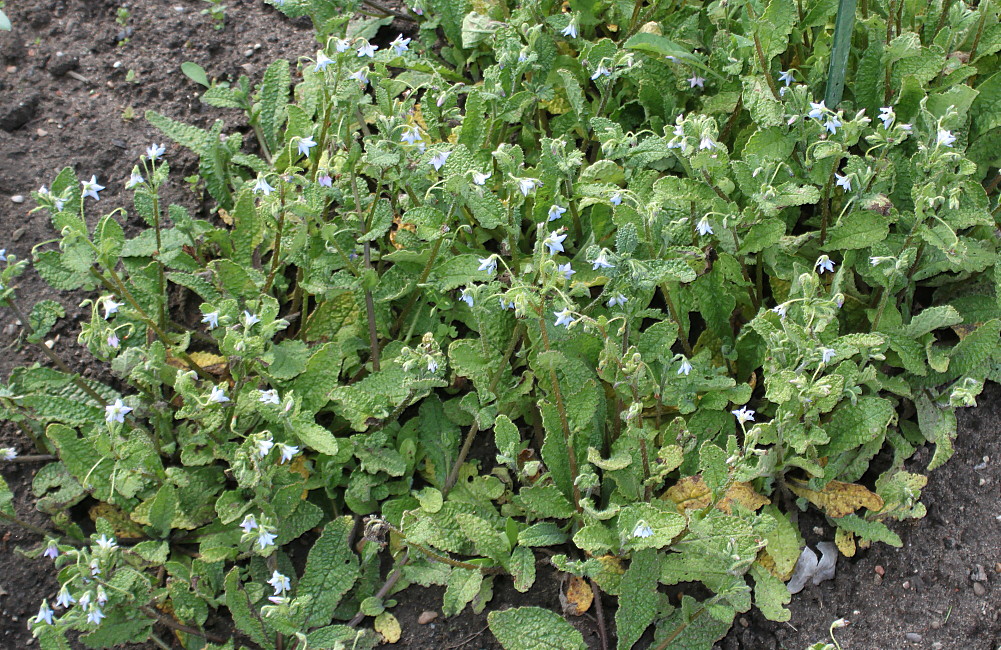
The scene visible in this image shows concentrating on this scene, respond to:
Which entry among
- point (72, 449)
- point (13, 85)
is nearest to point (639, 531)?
point (72, 449)

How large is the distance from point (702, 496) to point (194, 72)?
8.17ft

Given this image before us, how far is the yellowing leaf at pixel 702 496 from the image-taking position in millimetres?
2510

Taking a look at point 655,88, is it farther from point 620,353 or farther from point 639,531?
point 639,531

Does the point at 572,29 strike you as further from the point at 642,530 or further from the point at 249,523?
the point at 249,523

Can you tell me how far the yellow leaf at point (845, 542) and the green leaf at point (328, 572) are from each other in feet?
4.48

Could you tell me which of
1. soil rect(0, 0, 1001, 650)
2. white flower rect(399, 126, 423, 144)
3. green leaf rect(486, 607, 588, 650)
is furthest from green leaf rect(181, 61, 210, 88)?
green leaf rect(486, 607, 588, 650)

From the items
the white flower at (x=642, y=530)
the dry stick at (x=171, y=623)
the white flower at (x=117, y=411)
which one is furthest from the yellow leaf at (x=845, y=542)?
Result: the white flower at (x=117, y=411)

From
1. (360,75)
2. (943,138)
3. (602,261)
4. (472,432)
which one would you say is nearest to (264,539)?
(472,432)

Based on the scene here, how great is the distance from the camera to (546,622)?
7.72ft

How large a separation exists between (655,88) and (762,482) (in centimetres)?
146

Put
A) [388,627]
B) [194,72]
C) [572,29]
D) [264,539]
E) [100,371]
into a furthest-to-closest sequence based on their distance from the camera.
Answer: [194,72]
[572,29]
[100,371]
[388,627]
[264,539]

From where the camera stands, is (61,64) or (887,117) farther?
(61,64)

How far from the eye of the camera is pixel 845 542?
2537 millimetres

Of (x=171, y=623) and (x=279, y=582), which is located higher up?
(x=279, y=582)
